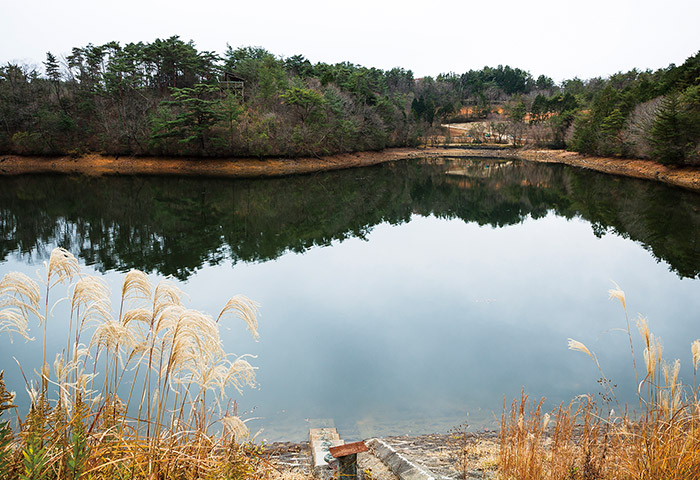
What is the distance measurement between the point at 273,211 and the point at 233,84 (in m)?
34.0

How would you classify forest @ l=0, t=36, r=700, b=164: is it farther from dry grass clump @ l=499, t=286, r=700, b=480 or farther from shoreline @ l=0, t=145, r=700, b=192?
dry grass clump @ l=499, t=286, r=700, b=480

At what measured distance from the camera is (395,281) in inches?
A: 515

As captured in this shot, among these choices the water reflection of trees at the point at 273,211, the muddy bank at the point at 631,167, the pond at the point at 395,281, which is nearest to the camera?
the pond at the point at 395,281

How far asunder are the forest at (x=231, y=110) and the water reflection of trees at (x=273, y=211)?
6709 mm

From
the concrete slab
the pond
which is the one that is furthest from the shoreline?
the concrete slab

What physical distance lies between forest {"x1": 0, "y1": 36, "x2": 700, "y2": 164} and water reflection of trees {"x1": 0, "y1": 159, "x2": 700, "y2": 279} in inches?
264

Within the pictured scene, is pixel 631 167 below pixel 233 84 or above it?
below

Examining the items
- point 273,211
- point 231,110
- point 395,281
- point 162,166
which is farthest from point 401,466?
point 162,166

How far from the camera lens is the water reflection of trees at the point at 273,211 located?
1566cm

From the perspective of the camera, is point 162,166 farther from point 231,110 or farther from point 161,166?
point 231,110

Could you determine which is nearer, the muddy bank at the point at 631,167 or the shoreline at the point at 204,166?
the muddy bank at the point at 631,167

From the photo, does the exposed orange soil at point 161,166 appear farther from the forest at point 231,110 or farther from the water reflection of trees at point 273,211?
the water reflection of trees at point 273,211

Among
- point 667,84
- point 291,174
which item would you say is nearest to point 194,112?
point 291,174

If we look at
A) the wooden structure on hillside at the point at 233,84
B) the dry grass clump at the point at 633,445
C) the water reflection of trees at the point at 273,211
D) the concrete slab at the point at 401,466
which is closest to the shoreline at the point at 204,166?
the water reflection of trees at the point at 273,211
